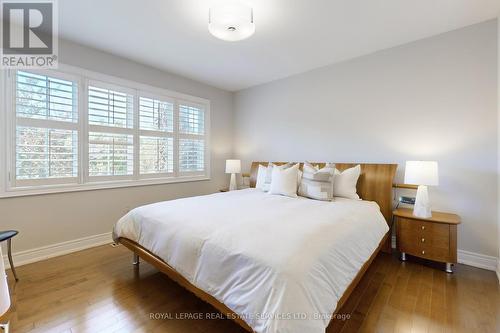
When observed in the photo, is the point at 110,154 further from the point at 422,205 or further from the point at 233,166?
the point at 422,205

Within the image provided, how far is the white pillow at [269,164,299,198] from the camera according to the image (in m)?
2.99

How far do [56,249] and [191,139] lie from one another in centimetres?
243

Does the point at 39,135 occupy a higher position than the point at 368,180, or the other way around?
the point at 39,135

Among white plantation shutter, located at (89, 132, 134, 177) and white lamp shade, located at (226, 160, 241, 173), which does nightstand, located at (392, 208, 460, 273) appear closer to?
white lamp shade, located at (226, 160, 241, 173)

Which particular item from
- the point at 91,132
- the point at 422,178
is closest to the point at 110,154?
the point at 91,132

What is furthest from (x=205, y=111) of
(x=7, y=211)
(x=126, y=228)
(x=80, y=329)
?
(x=80, y=329)

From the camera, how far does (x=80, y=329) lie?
156cm

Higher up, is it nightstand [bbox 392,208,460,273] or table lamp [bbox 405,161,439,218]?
table lamp [bbox 405,161,439,218]

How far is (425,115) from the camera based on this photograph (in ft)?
8.95

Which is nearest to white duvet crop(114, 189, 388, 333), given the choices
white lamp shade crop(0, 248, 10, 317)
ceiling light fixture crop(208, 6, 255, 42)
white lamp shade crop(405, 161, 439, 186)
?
white lamp shade crop(405, 161, 439, 186)

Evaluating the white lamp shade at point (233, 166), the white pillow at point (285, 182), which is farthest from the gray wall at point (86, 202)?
the white pillow at point (285, 182)

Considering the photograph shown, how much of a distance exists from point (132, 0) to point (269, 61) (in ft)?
6.12

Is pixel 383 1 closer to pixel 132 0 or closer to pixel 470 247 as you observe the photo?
pixel 132 0

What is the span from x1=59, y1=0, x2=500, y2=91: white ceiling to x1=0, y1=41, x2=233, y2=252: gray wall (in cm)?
19
